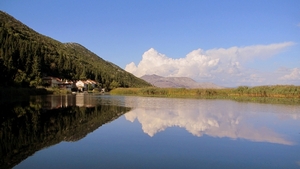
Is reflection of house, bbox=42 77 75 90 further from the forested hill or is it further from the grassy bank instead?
the grassy bank

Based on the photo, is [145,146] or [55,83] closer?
[145,146]

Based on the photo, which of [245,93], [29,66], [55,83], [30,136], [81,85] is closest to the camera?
[30,136]

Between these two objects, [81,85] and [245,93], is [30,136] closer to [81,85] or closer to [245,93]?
[245,93]

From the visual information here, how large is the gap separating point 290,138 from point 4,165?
12.8m

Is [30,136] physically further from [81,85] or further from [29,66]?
[81,85]

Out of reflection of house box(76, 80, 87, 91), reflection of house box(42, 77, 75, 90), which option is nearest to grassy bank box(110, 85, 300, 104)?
reflection of house box(42, 77, 75, 90)

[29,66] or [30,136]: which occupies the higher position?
[29,66]

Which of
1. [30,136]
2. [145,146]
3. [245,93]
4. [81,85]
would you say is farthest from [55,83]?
[145,146]

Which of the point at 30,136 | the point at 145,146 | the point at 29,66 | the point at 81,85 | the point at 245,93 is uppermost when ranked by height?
the point at 29,66

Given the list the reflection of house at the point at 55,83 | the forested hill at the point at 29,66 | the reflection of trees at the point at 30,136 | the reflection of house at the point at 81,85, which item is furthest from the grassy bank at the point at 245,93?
the reflection of house at the point at 81,85

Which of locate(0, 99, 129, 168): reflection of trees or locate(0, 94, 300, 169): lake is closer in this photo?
locate(0, 94, 300, 169): lake

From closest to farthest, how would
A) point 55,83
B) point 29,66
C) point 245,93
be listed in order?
point 245,93 < point 29,66 < point 55,83

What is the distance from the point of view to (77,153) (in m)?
10.0

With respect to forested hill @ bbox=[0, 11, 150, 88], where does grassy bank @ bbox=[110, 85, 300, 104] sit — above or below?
below
